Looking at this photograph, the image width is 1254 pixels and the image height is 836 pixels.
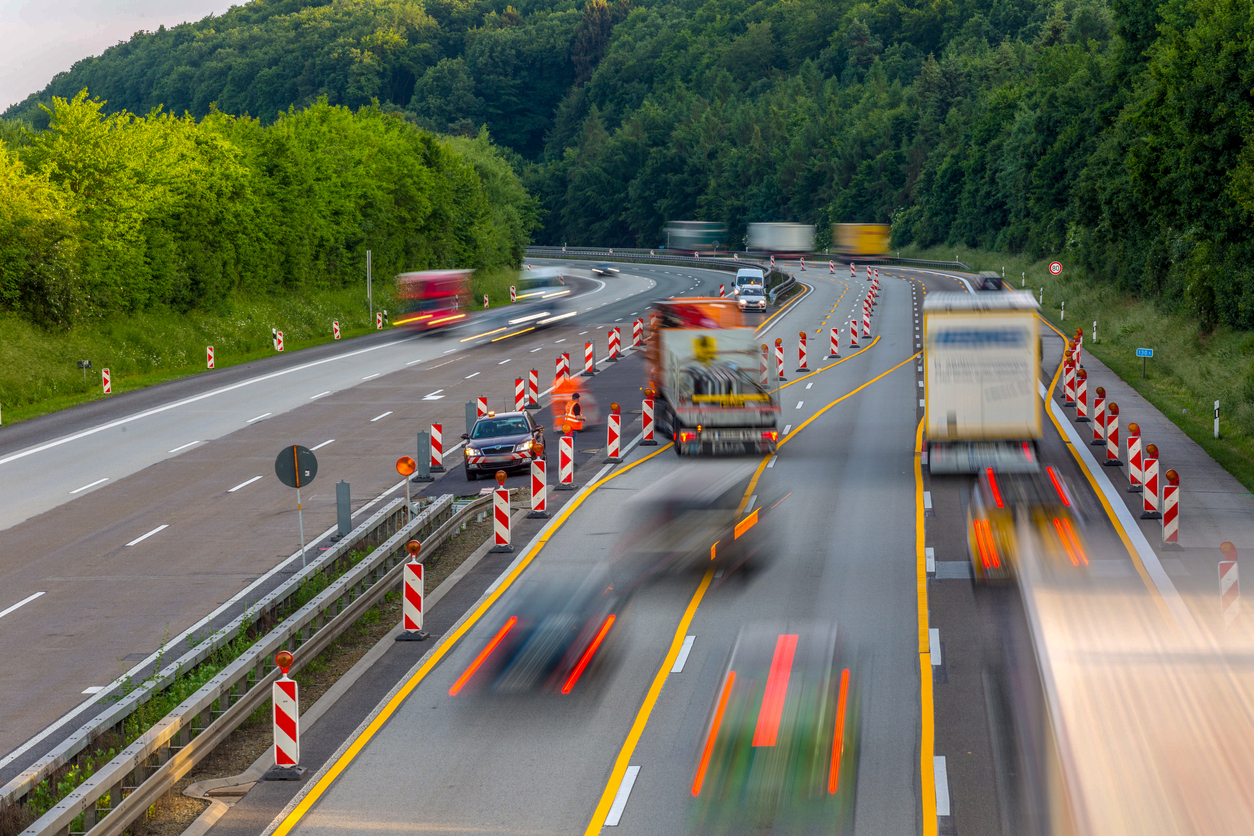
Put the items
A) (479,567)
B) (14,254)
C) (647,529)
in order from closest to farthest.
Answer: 1. (479,567)
2. (647,529)
3. (14,254)

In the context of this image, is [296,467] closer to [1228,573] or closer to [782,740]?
[782,740]

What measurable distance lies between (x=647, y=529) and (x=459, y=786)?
1035 cm

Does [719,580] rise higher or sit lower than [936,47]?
lower

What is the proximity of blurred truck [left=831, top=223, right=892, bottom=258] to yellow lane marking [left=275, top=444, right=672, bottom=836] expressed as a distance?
116226 mm

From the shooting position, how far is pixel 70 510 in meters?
25.5

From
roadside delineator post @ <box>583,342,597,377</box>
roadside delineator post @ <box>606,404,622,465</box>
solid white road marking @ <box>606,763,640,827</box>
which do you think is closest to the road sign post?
solid white road marking @ <box>606,763,640,827</box>

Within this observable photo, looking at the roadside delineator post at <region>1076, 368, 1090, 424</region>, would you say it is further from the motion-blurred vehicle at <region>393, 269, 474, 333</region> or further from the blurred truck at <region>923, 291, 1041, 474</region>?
the motion-blurred vehicle at <region>393, 269, 474, 333</region>

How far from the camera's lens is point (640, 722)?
43.8 feet

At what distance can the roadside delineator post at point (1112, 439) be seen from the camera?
26.9m

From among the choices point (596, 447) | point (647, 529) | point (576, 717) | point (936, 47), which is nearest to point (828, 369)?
point (596, 447)

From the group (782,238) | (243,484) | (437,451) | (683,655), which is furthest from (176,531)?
(782,238)

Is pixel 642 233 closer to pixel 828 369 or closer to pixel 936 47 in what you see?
pixel 936 47

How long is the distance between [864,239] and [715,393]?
112m

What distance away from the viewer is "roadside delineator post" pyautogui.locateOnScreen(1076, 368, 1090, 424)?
33.3 m
